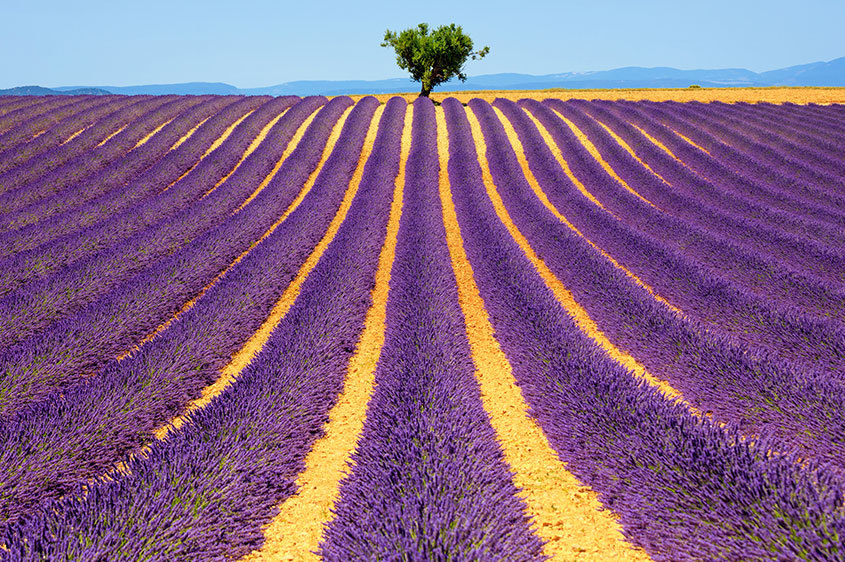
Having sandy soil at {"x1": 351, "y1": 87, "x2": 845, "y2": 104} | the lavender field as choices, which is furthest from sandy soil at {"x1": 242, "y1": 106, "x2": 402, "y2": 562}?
sandy soil at {"x1": 351, "y1": 87, "x2": 845, "y2": 104}

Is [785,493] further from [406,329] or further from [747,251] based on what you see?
[747,251]

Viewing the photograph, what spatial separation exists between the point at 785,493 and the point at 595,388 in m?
1.45

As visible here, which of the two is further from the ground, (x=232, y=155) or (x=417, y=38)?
(x=417, y=38)

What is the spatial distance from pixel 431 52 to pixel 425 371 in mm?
31858

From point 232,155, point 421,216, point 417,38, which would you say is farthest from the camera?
point 417,38

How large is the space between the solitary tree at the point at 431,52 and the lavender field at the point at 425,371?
77.7ft

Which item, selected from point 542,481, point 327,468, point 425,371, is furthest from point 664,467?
point 327,468

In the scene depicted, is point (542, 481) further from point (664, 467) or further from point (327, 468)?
point (327, 468)

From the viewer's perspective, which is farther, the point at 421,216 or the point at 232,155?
the point at 232,155

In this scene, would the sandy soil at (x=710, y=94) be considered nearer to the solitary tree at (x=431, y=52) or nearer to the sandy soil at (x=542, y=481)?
the solitary tree at (x=431, y=52)

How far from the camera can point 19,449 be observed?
2990 millimetres

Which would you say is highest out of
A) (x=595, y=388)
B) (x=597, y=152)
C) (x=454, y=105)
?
(x=454, y=105)

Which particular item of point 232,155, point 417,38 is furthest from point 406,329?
point 417,38

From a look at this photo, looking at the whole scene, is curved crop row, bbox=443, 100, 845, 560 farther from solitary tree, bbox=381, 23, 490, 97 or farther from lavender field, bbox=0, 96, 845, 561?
solitary tree, bbox=381, 23, 490, 97
